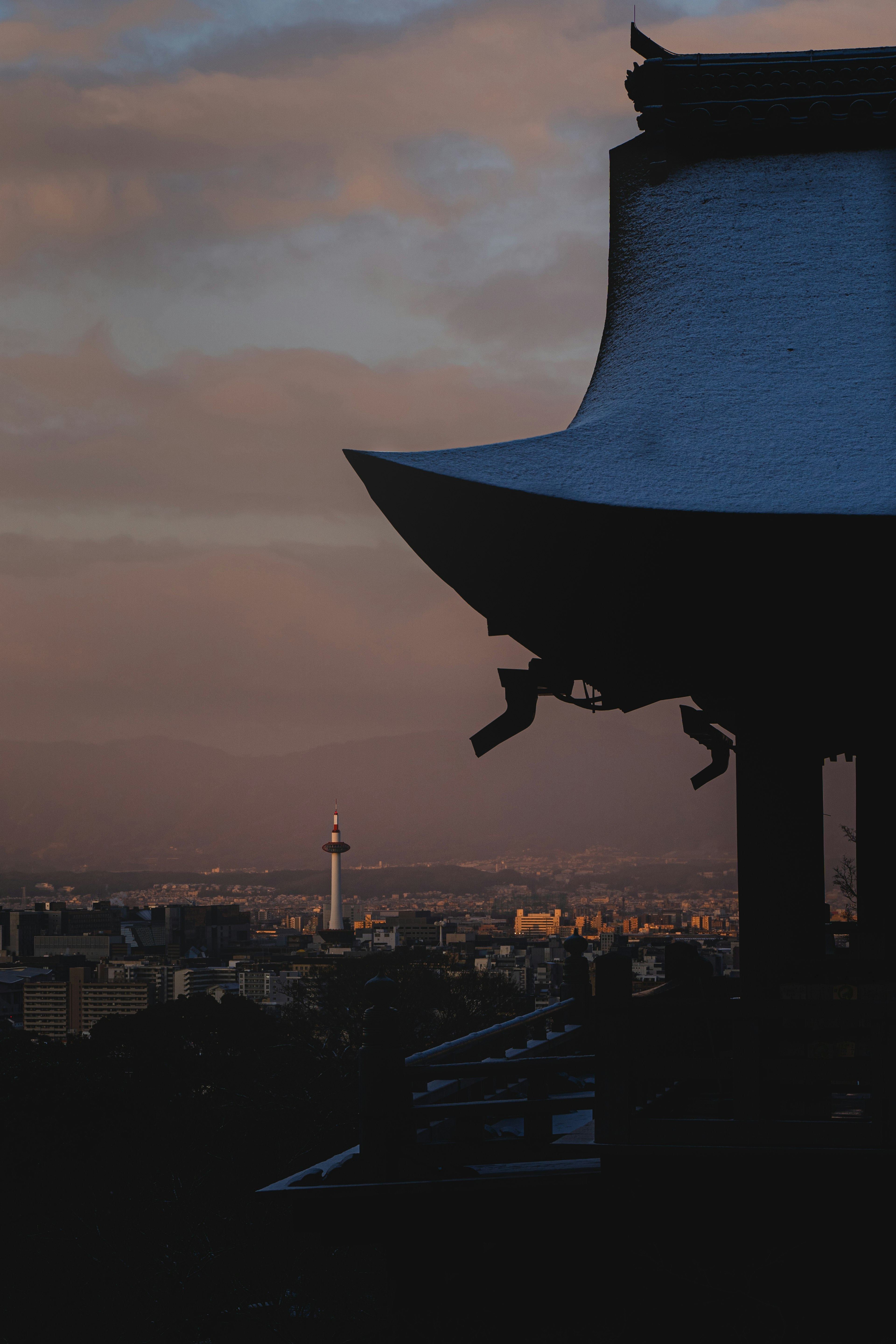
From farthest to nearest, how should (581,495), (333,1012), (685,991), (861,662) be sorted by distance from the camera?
(333,1012) < (685,991) < (861,662) < (581,495)

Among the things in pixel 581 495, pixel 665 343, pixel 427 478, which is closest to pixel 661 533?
pixel 581 495

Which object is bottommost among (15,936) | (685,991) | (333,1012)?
(15,936)

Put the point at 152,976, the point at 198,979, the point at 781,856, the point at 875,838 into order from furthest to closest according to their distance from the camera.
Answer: the point at 198,979
the point at 152,976
the point at 875,838
the point at 781,856

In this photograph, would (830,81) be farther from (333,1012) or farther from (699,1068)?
(333,1012)

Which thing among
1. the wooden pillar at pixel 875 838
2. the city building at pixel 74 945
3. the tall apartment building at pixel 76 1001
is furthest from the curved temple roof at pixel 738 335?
the city building at pixel 74 945

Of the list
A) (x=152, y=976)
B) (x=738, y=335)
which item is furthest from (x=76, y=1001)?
(x=738, y=335)

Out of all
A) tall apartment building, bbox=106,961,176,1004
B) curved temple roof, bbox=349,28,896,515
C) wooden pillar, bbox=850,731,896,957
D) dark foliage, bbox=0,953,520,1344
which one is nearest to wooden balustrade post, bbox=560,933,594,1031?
wooden pillar, bbox=850,731,896,957

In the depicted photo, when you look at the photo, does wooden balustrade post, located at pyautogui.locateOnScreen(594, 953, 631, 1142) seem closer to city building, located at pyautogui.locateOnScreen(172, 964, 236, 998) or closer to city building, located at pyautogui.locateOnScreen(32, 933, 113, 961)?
city building, located at pyautogui.locateOnScreen(172, 964, 236, 998)

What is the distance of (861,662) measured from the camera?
21.5 feet

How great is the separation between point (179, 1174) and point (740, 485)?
1948 cm

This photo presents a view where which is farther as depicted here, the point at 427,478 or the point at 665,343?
the point at 665,343

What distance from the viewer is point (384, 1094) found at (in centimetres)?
629

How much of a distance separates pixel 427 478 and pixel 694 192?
3.78 meters

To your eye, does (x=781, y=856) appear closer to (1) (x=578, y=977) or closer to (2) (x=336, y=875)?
(1) (x=578, y=977)
